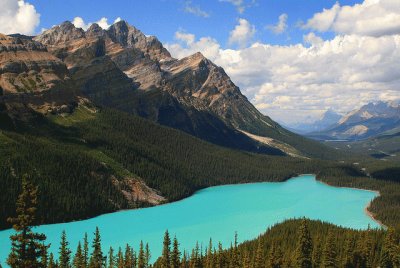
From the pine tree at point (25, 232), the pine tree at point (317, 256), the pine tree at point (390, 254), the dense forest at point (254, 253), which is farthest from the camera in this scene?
the pine tree at point (390, 254)

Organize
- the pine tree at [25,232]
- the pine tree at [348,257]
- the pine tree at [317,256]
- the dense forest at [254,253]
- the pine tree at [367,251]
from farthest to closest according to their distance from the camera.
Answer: the pine tree at [367,251] < the pine tree at [348,257] < the pine tree at [317,256] < the dense forest at [254,253] < the pine tree at [25,232]

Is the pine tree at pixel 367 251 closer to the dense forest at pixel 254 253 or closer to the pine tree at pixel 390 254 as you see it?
the dense forest at pixel 254 253

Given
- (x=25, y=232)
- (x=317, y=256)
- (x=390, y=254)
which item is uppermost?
(x=25, y=232)

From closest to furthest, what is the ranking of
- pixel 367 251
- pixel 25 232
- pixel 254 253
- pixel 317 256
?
pixel 25 232 < pixel 317 256 < pixel 254 253 < pixel 367 251

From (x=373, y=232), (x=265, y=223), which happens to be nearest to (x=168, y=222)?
(x=265, y=223)

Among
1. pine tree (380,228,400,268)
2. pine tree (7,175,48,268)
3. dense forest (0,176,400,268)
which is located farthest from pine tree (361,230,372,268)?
pine tree (7,175,48,268)

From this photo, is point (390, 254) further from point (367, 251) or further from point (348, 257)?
point (348, 257)

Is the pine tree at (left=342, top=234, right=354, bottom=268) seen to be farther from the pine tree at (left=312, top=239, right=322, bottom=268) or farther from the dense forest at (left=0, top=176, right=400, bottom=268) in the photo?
the pine tree at (left=312, top=239, right=322, bottom=268)

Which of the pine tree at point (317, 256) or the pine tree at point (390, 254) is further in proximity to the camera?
the pine tree at point (390, 254)

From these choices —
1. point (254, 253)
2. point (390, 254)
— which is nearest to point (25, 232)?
point (254, 253)

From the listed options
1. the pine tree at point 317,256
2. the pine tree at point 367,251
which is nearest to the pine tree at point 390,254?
the pine tree at point 367,251
